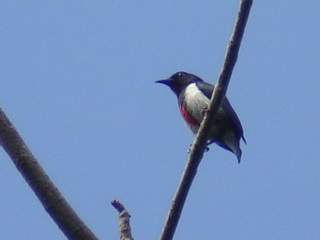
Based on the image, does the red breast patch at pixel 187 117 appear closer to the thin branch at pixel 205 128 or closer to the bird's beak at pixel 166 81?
the bird's beak at pixel 166 81

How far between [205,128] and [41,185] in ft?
3.97

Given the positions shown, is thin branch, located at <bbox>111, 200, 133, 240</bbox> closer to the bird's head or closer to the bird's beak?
the bird's head

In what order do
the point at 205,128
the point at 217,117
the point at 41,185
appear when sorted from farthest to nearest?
the point at 217,117, the point at 205,128, the point at 41,185

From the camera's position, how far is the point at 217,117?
6.37 m

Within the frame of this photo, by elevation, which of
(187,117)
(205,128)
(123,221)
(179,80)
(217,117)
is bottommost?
(123,221)

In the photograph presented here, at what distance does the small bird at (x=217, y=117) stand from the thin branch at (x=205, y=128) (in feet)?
8.69

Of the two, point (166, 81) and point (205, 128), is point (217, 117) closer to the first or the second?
point (166, 81)

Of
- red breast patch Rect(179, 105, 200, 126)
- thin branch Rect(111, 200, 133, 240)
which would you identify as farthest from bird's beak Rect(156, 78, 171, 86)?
thin branch Rect(111, 200, 133, 240)

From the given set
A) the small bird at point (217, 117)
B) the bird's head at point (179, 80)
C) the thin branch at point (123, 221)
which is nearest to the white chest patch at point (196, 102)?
the small bird at point (217, 117)

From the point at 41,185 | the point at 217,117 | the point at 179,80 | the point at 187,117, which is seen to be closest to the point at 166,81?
the point at 179,80

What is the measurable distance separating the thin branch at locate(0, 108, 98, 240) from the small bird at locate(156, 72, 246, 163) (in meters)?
3.70

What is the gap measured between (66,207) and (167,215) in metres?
0.60

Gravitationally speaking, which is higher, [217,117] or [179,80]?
[179,80]

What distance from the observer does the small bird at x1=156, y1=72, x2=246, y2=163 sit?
658 cm
